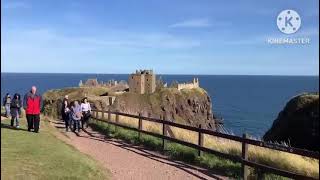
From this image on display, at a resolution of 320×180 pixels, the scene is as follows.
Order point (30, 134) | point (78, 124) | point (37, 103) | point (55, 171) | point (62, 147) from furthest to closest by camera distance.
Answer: point (78, 124)
point (37, 103)
point (30, 134)
point (62, 147)
point (55, 171)

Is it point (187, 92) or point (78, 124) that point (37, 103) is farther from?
point (187, 92)

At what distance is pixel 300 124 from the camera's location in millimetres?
38344

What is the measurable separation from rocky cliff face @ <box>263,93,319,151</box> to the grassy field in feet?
77.0

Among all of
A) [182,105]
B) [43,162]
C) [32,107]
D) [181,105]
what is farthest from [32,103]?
[182,105]

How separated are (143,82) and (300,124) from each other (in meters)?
66.6

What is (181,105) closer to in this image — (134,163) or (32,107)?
(32,107)

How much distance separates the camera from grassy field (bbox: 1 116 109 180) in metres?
11.3

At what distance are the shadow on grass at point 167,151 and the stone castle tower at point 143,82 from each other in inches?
3094

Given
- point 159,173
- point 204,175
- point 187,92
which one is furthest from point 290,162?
point 187,92

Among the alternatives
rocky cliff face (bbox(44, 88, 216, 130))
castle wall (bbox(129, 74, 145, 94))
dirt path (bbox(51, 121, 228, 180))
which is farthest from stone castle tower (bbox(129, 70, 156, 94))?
dirt path (bbox(51, 121, 228, 180))

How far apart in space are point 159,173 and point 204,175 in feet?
3.72

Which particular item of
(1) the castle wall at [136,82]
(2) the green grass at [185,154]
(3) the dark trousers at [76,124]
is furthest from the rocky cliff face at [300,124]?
(1) the castle wall at [136,82]

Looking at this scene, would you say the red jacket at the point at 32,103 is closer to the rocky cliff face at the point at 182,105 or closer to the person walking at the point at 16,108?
the person walking at the point at 16,108

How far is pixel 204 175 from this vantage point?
42.5 ft
